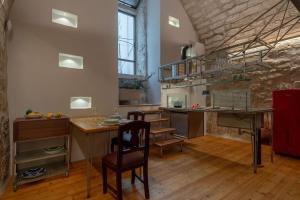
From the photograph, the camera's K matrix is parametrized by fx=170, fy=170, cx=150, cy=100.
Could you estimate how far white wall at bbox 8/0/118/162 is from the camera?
2.50m

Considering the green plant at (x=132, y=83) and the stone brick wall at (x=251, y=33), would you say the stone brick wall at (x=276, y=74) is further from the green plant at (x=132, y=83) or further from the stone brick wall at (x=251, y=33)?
the green plant at (x=132, y=83)

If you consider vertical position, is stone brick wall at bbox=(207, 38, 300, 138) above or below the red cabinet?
above

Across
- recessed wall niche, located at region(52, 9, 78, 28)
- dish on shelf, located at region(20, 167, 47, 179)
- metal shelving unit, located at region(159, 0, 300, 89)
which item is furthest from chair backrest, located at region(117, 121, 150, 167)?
recessed wall niche, located at region(52, 9, 78, 28)

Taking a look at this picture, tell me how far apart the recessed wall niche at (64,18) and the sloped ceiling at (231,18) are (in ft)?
9.77

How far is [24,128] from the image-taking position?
2156 millimetres

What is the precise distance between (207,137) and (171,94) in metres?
1.61

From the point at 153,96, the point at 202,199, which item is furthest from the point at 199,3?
A: the point at 202,199

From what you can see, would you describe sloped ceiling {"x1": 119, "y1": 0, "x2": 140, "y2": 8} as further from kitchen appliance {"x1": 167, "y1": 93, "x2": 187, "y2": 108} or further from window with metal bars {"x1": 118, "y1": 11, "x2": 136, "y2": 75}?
kitchen appliance {"x1": 167, "y1": 93, "x2": 187, "y2": 108}

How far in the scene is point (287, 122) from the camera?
316 cm

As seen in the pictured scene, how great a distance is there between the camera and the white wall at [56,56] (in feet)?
8.21

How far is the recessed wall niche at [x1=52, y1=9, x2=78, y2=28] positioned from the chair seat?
238 cm

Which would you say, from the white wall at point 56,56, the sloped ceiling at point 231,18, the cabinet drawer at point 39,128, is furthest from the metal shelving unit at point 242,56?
the cabinet drawer at point 39,128

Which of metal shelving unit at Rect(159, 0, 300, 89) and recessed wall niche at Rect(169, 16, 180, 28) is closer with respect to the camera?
metal shelving unit at Rect(159, 0, 300, 89)

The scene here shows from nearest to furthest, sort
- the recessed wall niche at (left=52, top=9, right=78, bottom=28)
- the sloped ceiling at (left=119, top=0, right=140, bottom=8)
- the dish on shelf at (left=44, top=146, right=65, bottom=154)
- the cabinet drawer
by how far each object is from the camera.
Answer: the cabinet drawer → the dish on shelf at (left=44, top=146, right=65, bottom=154) → the recessed wall niche at (left=52, top=9, right=78, bottom=28) → the sloped ceiling at (left=119, top=0, right=140, bottom=8)
